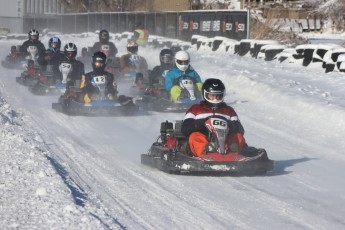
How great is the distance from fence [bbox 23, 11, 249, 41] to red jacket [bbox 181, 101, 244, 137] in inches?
803

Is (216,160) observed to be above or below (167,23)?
below

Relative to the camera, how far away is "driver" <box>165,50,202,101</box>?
17.7 meters

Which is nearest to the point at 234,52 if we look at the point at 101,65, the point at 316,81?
the point at 316,81

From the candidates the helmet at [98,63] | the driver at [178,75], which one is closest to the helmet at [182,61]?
the driver at [178,75]

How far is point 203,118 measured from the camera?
10898 millimetres

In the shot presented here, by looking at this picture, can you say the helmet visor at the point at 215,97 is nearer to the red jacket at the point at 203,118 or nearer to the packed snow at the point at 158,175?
the red jacket at the point at 203,118

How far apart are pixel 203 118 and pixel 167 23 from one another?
94.6 feet

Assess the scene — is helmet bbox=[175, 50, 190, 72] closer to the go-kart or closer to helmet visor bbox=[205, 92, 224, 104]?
helmet visor bbox=[205, 92, 224, 104]

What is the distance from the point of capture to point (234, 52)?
98.7 feet

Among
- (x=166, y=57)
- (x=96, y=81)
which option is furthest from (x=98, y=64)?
(x=166, y=57)

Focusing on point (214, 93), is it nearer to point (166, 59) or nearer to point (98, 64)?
point (98, 64)

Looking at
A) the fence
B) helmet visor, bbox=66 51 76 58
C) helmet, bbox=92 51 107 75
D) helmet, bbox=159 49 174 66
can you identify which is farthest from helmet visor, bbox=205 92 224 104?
the fence

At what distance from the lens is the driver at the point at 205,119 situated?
1066 centimetres

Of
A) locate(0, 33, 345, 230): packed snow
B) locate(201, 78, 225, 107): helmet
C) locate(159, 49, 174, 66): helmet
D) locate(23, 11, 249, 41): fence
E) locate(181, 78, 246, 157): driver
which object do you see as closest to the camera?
locate(0, 33, 345, 230): packed snow
